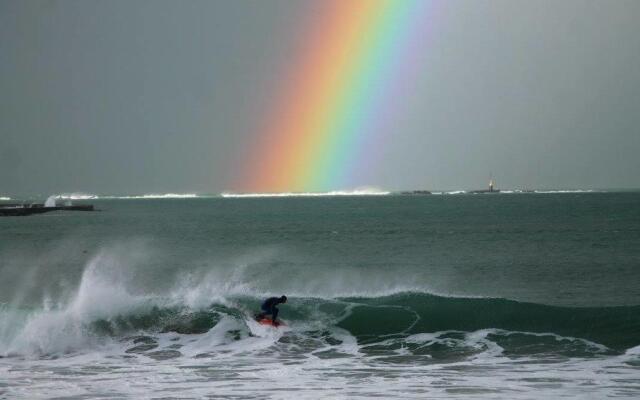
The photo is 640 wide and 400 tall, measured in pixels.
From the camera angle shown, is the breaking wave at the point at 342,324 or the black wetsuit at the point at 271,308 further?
the black wetsuit at the point at 271,308

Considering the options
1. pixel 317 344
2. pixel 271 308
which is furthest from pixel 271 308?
pixel 317 344

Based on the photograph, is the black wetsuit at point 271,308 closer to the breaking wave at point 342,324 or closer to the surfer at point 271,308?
the surfer at point 271,308

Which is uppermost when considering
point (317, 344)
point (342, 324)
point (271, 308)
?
point (271, 308)

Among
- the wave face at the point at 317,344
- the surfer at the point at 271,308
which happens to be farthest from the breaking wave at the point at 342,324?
the surfer at the point at 271,308

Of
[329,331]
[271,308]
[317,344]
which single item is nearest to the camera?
[317,344]

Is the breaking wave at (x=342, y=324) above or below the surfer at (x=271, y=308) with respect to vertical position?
below

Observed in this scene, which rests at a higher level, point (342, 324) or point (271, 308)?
point (271, 308)

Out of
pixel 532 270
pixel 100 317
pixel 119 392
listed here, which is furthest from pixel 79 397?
pixel 532 270

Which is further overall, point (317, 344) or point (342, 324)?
point (342, 324)

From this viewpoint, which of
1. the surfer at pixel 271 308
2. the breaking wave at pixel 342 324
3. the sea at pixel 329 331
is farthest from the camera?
the surfer at pixel 271 308

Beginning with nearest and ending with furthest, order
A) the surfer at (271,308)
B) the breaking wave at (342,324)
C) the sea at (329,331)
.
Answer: the sea at (329,331) → the breaking wave at (342,324) → the surfer at (271,308)

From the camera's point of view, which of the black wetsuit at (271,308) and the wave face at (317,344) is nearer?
the wave face at (317,344)

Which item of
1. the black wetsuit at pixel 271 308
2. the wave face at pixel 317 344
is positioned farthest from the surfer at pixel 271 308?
the wave face at pixel 317 344

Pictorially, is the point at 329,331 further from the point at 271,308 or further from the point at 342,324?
the point at 271,308
